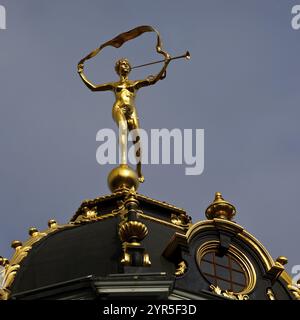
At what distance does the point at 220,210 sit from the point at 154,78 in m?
5.00

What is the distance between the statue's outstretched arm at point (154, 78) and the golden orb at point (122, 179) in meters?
2.03

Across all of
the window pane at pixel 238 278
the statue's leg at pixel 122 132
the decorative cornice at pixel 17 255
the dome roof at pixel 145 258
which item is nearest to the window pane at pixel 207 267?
the dome roof at pixel 145 258

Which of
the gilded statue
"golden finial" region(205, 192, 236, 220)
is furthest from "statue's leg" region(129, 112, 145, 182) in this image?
"golden finial" region(205, 192, 236, 220)

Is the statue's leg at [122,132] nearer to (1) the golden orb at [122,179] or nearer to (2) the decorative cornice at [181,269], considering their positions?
(1) the golden orb at [122,179]

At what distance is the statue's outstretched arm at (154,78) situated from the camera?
44594mm

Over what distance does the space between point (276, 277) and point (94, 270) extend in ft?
12.6

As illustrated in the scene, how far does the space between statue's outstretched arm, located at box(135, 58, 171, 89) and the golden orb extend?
2030 millimetres

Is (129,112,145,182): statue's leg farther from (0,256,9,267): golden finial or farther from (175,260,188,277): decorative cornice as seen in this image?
(175,260,188,277): decorative cornice

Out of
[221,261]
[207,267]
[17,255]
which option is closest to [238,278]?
[221,261]

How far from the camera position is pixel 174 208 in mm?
42594

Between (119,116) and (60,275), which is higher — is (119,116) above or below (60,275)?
above
